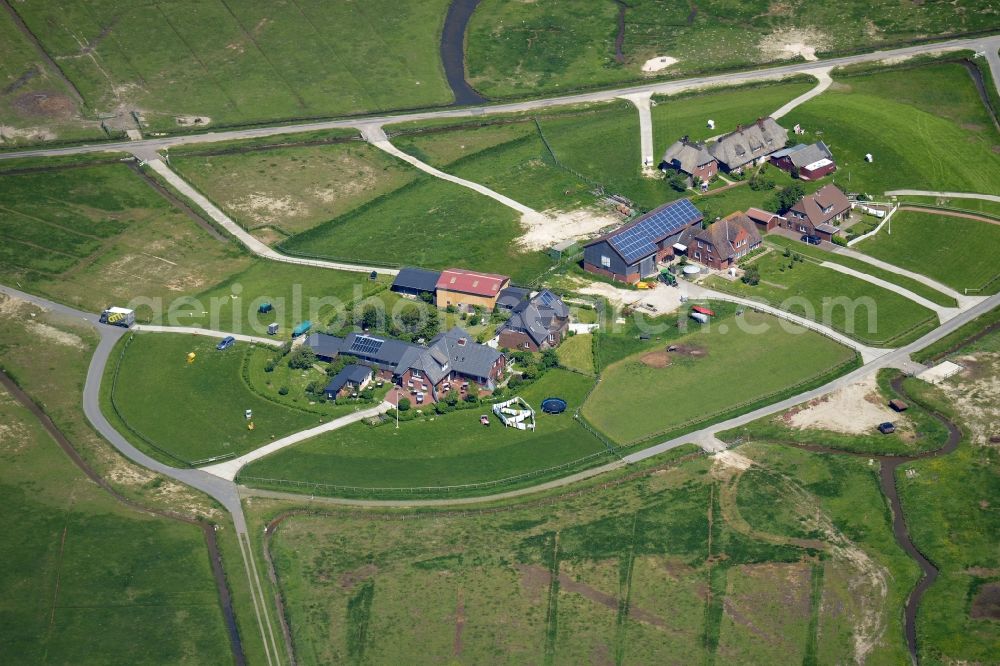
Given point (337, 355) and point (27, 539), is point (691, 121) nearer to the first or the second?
point (337, 355)

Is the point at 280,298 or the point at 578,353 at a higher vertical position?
the point at 280,298

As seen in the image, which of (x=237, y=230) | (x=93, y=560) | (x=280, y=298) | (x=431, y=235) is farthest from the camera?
(x=237, y=230)

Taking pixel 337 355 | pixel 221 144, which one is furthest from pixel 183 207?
pixel 337 355

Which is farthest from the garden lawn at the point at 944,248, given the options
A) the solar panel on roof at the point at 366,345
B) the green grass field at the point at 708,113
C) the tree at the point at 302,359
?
the tree at the point at 302,359

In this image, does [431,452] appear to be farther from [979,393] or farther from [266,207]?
[266,207]

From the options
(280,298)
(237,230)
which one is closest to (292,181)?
(237,230)

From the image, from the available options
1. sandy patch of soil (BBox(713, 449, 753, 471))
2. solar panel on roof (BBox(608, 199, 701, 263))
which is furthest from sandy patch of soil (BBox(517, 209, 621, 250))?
sandy patch of soil (BBox(713, 449, 753, 471))

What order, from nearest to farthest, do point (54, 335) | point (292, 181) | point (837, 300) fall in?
point (837, 300), point (54, 335), point (292, 181)

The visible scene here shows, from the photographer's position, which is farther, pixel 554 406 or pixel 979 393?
pixel 554 406
